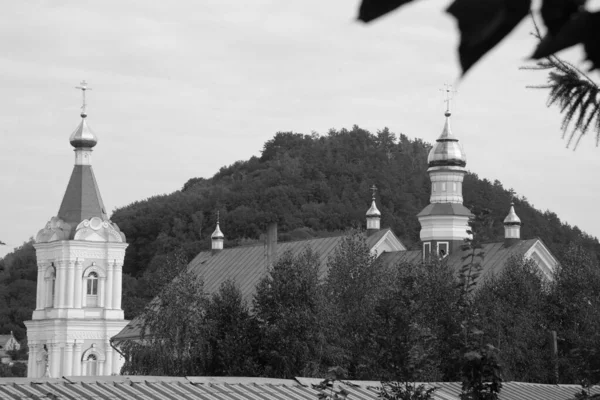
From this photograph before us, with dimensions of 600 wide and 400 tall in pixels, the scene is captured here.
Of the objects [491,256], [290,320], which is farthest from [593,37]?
[491,256]

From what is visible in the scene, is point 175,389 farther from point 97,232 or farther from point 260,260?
point 97,232

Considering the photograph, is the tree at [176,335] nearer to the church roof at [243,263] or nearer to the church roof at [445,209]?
the church roof at [243,263]

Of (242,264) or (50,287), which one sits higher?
(242,264)

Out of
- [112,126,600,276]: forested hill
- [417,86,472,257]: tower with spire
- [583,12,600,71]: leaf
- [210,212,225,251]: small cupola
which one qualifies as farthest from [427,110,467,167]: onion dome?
[583,12,600,71]: leaf

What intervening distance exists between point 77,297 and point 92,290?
4.11 feet

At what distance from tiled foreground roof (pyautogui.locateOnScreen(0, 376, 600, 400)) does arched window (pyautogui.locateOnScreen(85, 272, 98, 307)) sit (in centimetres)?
4339

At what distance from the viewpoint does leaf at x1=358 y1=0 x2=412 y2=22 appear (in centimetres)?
113

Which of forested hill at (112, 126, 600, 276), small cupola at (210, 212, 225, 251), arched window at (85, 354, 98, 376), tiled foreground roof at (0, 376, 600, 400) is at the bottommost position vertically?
tiled foreground roof at (0, 376, 600, 400)

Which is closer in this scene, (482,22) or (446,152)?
(482,22)

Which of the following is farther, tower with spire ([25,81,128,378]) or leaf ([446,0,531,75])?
tower with spire ([25,81,128,378])

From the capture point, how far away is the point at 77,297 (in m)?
61.3

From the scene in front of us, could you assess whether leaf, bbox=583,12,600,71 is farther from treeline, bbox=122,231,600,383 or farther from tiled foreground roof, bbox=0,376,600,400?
treeline, bbox=122,231,600,383

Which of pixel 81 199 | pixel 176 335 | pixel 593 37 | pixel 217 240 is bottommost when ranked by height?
pixel 593 37

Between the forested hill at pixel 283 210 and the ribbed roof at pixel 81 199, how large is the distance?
1759 cm
